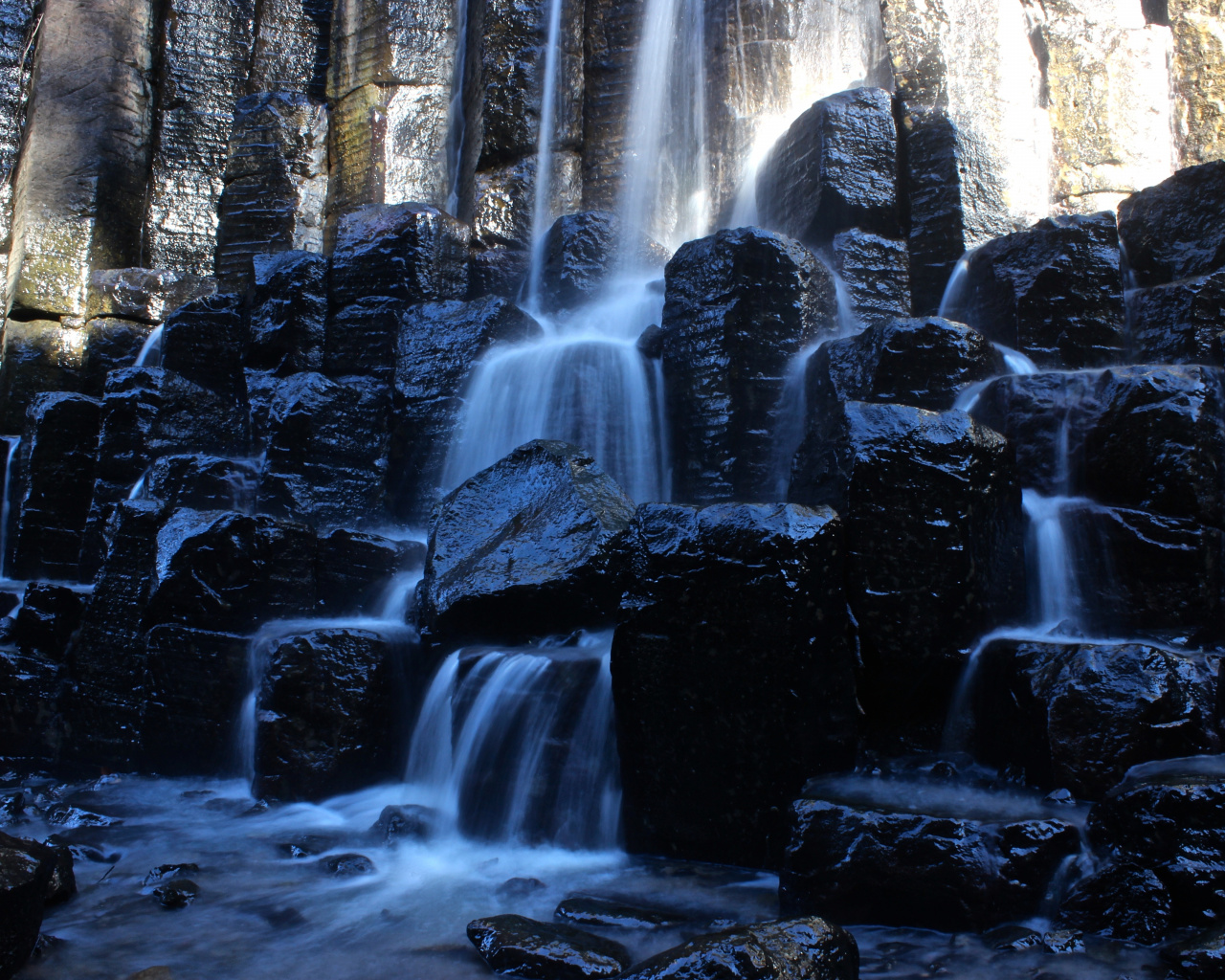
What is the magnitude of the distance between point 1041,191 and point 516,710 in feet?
23.1

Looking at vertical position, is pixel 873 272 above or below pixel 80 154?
below

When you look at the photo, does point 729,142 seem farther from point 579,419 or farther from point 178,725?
point 178,725

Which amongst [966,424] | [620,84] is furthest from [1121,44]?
[966,424]

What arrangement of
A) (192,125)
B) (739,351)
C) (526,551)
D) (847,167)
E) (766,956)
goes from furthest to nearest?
1. (192,125)
2. (847,167)
3. (739,351)
4. (526,551)
5. (766,956)

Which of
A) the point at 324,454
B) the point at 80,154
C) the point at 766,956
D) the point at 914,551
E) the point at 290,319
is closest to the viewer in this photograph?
the point at 766,956

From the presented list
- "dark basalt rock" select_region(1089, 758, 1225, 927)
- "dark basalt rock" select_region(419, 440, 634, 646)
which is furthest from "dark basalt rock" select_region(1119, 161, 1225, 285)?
"dark basalt rock" select_region(1089, 758, 1225, 927)

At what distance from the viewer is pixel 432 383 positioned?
7320mm

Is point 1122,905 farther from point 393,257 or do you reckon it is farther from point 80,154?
point 80,154

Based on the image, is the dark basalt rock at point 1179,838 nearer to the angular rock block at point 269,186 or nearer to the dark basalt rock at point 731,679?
the dark basalt rock at point 731,679

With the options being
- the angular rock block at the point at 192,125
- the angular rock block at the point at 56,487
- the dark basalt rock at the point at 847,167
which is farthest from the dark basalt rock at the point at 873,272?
the angular rock block at the point at 192,125

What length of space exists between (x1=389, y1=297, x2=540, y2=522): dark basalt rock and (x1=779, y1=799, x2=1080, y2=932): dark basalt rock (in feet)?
15.7

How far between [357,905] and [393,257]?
235 inches

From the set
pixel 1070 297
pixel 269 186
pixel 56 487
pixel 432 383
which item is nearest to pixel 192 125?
pixel 269 186

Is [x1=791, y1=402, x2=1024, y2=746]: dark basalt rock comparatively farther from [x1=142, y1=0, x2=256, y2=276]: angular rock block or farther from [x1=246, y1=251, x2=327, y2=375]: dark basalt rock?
[x1=142, y1=0, x2=256, y2=276]: angular rock block
